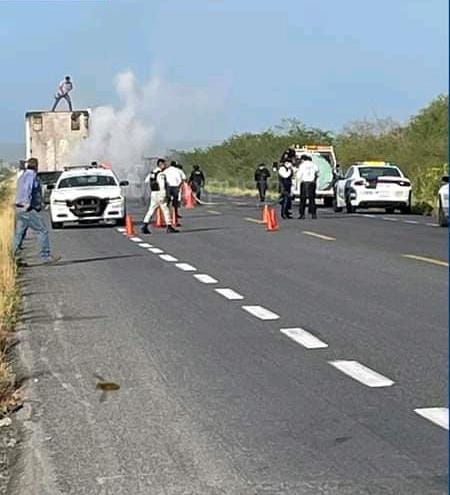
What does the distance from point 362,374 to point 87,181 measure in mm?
24727

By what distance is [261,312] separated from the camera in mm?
13773

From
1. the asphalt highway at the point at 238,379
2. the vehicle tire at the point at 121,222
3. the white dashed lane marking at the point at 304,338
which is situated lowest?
the vehicle tire at the point at 121,222

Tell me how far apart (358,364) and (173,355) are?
1.62 metres

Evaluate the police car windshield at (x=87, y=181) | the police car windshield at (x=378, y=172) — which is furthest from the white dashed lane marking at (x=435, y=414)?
the police car windshield at (x=378, y=172)

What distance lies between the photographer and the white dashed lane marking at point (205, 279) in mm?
17250

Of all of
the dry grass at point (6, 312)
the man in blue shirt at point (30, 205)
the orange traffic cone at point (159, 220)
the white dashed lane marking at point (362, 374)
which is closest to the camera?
the dry grass at point (6, 312)

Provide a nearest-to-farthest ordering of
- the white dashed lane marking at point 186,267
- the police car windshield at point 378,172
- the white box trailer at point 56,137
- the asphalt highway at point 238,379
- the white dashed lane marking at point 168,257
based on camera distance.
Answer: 1. the asphalt highway at point 238,379
2. the white dashed lane marking at point 186,267
3. the white dashed lane marking at point 168,257
4. the police car windshield at point 378,172
5. the white box trailer at point 56,137

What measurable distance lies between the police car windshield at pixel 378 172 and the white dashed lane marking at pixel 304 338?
2727 cm

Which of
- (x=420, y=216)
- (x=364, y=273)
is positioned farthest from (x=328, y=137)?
(x=364, y=273)

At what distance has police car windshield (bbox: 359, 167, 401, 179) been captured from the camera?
3934cm

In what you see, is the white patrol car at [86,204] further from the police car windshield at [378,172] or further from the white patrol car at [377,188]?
the police car windshield at [378,172]

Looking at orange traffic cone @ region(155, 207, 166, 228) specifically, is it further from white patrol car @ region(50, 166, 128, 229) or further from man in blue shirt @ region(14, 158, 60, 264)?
man in blue shirt @ region(14, 158, 60, 264)

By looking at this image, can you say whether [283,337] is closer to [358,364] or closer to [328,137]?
[358,364]

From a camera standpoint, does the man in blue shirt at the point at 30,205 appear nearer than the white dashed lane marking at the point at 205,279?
No
